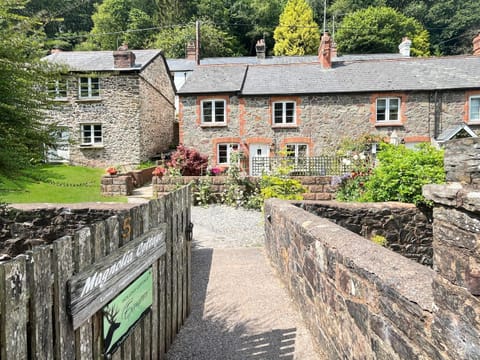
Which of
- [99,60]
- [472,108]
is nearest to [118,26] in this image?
[99,60]

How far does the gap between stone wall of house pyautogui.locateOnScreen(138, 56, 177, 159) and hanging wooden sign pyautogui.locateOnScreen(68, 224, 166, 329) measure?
67.5ft

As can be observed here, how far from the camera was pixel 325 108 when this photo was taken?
2047cm

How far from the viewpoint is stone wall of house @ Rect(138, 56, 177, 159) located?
23.0 m

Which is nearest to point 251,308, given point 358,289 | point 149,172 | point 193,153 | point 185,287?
point 185,287

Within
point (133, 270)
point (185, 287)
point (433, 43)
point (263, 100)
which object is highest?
point (433, 43)

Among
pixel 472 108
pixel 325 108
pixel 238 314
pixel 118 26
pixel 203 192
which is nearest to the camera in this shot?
pixel 238 314

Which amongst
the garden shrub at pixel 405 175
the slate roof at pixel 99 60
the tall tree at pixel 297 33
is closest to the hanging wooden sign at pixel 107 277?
the garden shrub at pixel 405 175

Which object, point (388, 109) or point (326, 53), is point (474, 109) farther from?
point (326, 53)

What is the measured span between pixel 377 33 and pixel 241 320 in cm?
5318

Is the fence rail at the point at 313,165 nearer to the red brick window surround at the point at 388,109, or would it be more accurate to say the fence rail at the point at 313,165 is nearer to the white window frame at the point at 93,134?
the red brick window surround at the point at 388,109

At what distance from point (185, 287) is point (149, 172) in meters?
14.9

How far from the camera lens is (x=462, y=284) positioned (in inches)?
58.8

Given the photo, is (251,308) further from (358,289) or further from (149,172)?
(149,172)

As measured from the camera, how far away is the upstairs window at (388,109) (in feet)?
66.4
